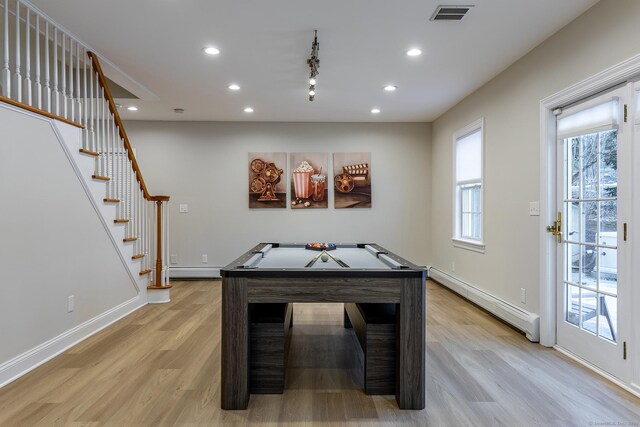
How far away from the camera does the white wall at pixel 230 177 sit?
6.02 metres

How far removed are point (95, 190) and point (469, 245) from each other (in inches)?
166

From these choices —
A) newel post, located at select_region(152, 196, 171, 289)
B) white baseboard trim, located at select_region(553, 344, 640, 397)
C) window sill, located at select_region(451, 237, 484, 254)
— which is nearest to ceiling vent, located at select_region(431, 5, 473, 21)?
window sill, located at select_region(451, 237, 484, 254)

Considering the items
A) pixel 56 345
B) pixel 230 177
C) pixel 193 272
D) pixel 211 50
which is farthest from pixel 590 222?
pixel 193 272

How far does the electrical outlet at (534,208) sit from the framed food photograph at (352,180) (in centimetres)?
297

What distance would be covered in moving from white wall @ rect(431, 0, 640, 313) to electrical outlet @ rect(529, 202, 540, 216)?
5 cm

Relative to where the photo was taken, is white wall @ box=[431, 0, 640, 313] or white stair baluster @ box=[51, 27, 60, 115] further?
white stair baluster @ box=[51, 27, 60, 115]

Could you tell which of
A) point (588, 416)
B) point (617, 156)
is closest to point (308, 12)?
point (617, 156)

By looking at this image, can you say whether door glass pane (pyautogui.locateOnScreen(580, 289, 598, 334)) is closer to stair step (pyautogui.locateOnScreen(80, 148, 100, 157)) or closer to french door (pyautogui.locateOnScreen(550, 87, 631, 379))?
french door (pyautogui.locateOnScreen(550, 87, 631, 379))

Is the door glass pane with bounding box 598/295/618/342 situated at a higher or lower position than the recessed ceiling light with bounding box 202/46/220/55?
lower

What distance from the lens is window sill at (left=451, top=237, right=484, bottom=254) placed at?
4.32m

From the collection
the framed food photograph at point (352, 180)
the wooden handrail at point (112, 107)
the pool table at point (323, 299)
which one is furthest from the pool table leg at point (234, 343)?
the framed food photograph at point (352, 180)

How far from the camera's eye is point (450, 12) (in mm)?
2689

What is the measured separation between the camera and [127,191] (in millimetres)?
4062

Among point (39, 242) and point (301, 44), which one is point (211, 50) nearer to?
point (301, 44)
